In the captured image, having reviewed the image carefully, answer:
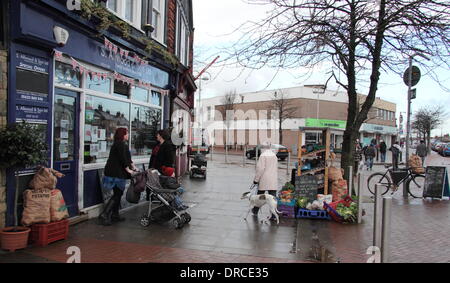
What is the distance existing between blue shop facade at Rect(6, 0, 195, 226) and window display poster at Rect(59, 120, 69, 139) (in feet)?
0.06

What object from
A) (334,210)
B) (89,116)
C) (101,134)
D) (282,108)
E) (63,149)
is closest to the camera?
(63,149)

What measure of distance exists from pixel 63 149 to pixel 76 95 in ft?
3.38

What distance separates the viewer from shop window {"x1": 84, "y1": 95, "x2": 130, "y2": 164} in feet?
22.1

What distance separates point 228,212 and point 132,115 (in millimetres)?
3216

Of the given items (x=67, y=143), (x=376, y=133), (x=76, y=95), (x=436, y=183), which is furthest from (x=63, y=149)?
(x=376, y=133)

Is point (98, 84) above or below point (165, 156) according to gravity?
above

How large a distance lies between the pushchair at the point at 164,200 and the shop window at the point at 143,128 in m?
2.33

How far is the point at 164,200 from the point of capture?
6.30 metres

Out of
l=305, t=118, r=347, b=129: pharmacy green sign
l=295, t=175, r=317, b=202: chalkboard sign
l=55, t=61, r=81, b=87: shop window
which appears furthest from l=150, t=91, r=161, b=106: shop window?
l=305, t=118, r=347, b=129: pharmacy green sign

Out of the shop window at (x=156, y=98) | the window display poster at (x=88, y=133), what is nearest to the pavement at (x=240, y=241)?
the window display poster at (x=88, y=133)

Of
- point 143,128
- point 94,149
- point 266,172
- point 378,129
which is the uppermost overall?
point 378,129

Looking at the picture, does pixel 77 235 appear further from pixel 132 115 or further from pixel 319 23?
pixel 319 23

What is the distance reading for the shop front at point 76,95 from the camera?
5113mm

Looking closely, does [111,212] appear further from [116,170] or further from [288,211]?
[288,211]
